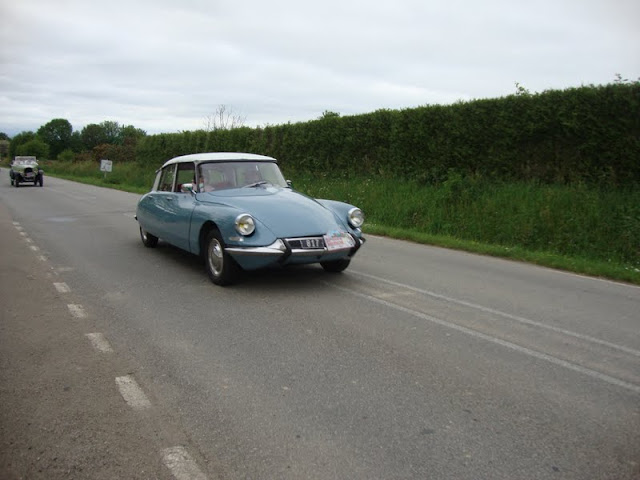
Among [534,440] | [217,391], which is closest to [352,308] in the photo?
[217,391]

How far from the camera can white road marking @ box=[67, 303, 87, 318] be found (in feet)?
18.7

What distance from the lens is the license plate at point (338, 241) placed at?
21.9 feet

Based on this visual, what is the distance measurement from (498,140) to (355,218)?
8.11m

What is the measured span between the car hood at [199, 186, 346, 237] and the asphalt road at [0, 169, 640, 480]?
2.42 feet

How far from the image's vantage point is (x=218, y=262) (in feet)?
22.9

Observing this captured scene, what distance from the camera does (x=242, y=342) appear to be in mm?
4855

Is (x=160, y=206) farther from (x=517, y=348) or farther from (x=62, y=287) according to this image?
(x=517, y=348)

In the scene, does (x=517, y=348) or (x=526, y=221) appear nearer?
(x=517, y=348)

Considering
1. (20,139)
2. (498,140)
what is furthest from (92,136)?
(498,140)

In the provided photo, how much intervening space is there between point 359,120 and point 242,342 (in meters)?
15.2

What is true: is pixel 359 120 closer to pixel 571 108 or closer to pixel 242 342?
pixel 571 108

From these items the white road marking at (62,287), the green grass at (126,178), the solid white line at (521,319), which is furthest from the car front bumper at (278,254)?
the green grass at (126,178)

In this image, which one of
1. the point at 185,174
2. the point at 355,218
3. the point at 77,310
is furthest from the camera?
the point at 185,174

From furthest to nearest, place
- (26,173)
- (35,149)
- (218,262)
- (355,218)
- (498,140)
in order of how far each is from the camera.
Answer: (35,149) < (26,173) < (498,140) < (355,218) < (218,262)
